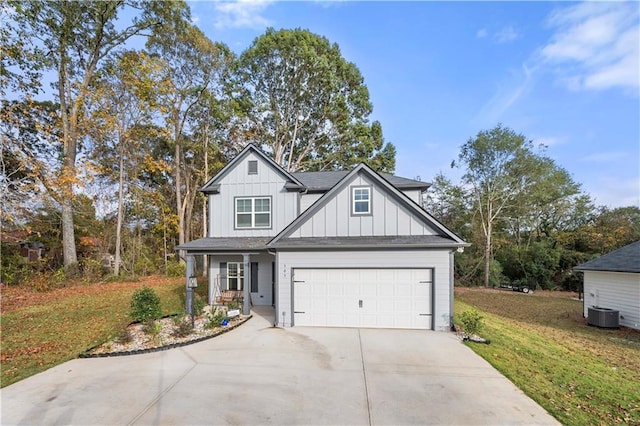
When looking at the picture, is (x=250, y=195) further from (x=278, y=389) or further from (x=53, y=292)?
(x=53, y=292)

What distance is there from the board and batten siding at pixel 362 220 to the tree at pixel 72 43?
14.7 meters

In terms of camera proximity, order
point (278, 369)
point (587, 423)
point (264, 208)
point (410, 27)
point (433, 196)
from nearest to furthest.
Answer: point (587, 423) → point (278, 369) → point (410, 27) → point (264, 208) → point (433, 196)

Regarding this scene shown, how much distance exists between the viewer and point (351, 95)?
88.8ft

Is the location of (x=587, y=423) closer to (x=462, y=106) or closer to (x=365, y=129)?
(x=462, y=106)

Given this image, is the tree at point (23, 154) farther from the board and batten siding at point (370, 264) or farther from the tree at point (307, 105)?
the tree at point (307, 105)

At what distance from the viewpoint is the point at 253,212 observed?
46.5 feet

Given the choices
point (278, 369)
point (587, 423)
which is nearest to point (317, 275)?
point (278, 369)

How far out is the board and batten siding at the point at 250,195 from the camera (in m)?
14.0

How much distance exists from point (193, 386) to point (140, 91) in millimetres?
21796

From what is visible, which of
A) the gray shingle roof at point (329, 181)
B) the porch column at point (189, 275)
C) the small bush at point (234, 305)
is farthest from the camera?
the gray shingle roof at point (329, 181)

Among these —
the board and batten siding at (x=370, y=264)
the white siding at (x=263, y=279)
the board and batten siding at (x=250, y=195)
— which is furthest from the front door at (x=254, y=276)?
the board and batten siding at (x=370, y=264)

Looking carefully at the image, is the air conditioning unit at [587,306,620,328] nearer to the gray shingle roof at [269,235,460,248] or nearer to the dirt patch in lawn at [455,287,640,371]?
the dirt patch in lawn at [455,287,640,371]

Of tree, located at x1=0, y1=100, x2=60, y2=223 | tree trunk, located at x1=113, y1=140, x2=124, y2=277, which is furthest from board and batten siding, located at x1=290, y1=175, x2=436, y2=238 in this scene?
tree trunk, located at x1=113, y1=140, x2=124, y2=277

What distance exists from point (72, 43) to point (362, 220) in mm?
22610
